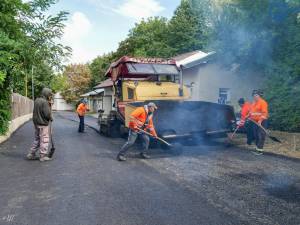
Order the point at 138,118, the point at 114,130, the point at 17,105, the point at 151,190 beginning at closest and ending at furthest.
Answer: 1. the point at 151,190
2. the point at 138,118
3. the point at 114,130
4. the point at 17,105

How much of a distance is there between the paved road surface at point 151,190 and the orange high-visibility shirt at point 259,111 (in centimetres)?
115

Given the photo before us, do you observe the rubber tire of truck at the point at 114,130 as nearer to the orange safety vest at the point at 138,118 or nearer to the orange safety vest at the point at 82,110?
the orange safety vest at the point at 82,110

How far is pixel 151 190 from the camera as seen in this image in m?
5.85

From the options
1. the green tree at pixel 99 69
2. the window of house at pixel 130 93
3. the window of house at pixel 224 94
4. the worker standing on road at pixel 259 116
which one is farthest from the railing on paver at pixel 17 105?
the green tree at pixel 99 69

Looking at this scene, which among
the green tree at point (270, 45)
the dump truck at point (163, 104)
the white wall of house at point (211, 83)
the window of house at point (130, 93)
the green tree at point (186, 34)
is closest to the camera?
the dump truck at point (163, 104)

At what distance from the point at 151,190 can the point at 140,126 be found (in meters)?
3.23

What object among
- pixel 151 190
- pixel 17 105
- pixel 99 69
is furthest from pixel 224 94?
pixel 99 69

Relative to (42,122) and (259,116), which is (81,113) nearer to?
(42,122)

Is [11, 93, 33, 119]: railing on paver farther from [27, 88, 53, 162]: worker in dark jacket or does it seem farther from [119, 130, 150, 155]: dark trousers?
[119, 130, 150, 155]: dark trousers

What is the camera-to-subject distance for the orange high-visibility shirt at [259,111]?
9914 mm

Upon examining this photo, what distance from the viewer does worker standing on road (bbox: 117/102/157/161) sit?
8805mm

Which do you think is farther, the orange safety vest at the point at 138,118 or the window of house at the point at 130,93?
the window of house at the point at 130,93

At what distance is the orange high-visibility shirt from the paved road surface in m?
1.15

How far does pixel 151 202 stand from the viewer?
5156 millimetres
